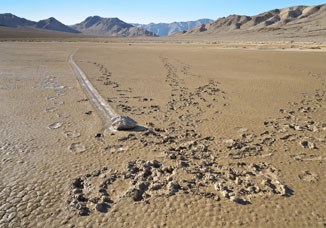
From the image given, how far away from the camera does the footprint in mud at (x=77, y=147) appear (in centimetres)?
709

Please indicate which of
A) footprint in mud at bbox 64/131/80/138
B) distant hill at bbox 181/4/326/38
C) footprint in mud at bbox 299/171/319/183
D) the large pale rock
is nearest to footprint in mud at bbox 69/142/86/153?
footprint in mud at bbox 64/131/80/138

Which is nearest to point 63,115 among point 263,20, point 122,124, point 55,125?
point 55,125

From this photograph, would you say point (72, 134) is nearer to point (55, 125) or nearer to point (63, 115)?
point (55, 125)

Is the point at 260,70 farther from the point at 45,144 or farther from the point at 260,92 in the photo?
the point at 45,144

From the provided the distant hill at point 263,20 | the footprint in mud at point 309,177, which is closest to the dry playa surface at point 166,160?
the footprint in mud at point 309,177

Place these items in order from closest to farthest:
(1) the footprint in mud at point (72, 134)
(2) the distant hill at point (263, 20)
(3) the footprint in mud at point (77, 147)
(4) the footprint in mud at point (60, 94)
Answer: (3) the footprint in mud at point (77, 147)
(1) the footprint in mud at point (72, 134)
(4) the footprint in mud at point (60, 94)
(2) the distant hill at point (263, 20)

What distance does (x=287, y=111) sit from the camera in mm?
10078

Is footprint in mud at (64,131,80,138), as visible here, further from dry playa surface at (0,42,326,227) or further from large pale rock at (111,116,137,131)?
large pale rock at (111,116,137,131)

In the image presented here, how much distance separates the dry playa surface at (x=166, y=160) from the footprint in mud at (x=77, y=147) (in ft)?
0.08

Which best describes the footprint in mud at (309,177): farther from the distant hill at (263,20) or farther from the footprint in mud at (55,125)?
the distant hill at (263,20)

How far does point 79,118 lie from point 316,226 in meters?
7.00

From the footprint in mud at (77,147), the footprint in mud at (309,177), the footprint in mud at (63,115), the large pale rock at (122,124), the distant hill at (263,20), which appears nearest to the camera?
the footprint in mud at (309,177)

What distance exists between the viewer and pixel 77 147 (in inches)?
286

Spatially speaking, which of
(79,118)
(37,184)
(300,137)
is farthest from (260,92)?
(37,184)
